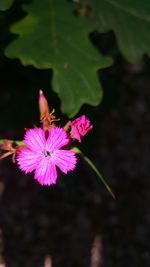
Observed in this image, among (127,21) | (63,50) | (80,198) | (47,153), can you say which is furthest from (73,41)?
(80,198)

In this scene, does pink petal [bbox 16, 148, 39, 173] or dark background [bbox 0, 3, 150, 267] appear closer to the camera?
pink petal [bbox 16, 148, 39, 173]

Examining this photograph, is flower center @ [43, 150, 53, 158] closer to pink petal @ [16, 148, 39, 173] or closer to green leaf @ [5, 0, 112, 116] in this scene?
pink petal @ [16, 148, 39, 173]

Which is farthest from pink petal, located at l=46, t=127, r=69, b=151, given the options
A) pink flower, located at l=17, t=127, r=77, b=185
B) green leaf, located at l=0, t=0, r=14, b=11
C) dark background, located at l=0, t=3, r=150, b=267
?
dark background, located at l=0, t=3, r=150, b=267

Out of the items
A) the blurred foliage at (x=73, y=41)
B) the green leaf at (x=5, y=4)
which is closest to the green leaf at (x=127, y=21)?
the blurred foliage at (x=73, y=41)

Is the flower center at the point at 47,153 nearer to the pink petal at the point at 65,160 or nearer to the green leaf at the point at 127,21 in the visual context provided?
the pink petal at the point at 65,160

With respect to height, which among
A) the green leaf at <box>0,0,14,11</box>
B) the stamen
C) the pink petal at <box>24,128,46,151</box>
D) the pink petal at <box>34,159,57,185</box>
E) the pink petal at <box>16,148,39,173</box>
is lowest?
the pink petal at <box>34,159,57,185</box>

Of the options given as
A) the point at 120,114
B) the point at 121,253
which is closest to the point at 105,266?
the point at 121,253
